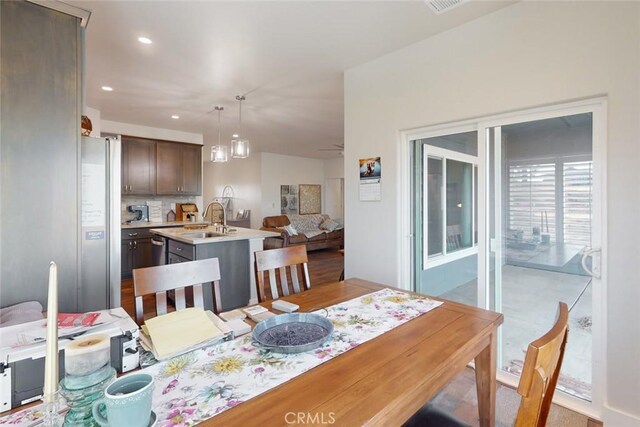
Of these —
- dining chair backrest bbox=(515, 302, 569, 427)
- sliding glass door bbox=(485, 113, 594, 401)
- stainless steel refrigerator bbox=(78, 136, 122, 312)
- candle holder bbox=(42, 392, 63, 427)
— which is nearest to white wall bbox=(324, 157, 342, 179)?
sliding glass door bbox=(485, 113, 594, 401)

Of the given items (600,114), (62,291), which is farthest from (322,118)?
(62,291)

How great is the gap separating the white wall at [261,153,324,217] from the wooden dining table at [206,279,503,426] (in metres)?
7.74

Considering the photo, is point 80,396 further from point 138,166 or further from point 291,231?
point 291,231

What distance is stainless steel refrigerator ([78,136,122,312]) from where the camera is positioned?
2.11 metres

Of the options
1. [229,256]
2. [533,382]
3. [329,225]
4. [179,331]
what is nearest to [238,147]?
[229,256]

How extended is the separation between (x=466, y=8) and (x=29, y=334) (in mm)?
2928

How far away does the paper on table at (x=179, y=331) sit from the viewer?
42.0 inches

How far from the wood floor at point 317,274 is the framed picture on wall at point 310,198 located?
2114mm

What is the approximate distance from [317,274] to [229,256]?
87.2 inches

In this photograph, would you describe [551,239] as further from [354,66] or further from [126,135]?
[126,135]

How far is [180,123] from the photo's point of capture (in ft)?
17.5

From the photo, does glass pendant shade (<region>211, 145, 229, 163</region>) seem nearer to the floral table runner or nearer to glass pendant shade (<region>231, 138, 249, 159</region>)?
glass pendant shade (<region>231, 138, 249, 159</region>)

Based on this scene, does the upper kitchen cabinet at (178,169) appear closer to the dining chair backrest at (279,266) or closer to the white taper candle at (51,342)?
the dining chair backrest at (279,266)

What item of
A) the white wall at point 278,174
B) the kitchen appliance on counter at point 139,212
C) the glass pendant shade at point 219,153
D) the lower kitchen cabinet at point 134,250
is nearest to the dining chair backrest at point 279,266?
the glass pendant shade at point 219,153
